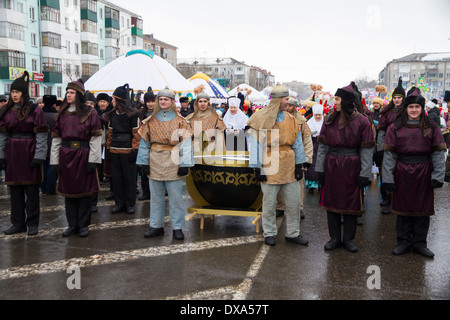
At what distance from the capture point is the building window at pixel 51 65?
42.2 metres

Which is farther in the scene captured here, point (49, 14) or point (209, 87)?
point (49, 14)

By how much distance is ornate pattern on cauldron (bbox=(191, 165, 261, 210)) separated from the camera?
19.9ft

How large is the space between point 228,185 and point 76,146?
2146mm

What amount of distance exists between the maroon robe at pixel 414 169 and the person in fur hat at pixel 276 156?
45.7 inches

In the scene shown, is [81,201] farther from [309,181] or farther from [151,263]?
[309,181]

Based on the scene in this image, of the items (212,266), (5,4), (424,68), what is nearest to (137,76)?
(212,266)

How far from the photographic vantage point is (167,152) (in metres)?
5.71

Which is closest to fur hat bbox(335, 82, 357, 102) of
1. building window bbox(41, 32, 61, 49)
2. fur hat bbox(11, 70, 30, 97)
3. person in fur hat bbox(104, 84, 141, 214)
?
person in fur hat bbox(104, 84, 141, 214)

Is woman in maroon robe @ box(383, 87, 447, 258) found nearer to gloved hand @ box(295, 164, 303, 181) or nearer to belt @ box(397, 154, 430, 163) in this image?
belt @ box(397, 154, 430, 163)

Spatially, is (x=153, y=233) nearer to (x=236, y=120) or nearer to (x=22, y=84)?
(x=22, y=84)

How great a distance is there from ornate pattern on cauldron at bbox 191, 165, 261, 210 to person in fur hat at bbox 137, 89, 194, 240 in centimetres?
52

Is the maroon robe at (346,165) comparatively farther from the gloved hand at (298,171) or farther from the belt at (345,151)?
the gloved hand at (298,171)

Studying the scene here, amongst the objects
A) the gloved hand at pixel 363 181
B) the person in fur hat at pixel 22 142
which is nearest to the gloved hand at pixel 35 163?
the person in fur hat at pixel 22 142
